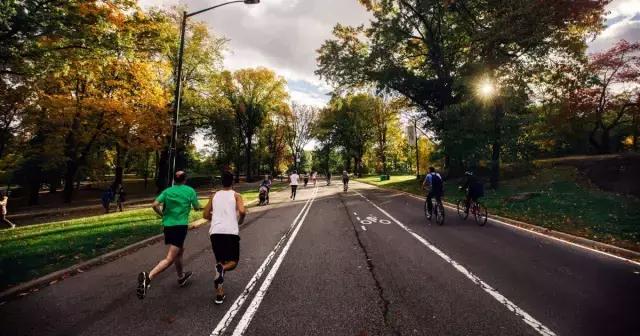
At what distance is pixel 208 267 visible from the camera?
689cm

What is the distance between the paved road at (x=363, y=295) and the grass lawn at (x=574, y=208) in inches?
81.2

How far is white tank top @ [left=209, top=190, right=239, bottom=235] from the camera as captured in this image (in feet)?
17.0

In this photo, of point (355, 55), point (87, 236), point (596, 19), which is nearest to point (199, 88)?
point (355, 55)

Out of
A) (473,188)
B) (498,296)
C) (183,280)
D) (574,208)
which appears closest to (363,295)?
(498,296)

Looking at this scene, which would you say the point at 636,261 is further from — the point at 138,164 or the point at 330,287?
the point at 138,164

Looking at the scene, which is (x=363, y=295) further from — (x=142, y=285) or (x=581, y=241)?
(x=581, y=241)

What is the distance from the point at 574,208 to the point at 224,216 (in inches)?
558

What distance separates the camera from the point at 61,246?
8.75m

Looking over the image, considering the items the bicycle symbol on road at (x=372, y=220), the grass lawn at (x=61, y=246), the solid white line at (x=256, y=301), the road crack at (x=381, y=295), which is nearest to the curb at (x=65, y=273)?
the grass lawn at (x=61, y=246)

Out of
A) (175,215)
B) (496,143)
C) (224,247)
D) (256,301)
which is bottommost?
(256,301)

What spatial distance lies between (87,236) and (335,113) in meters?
61.8

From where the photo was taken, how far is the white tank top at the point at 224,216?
5.17m

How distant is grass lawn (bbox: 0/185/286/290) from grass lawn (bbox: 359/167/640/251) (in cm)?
1313

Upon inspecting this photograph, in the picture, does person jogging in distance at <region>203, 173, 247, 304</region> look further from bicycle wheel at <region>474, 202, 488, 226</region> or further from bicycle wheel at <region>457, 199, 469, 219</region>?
bicycle wheel at <region>457, 199, 469, 219</region>
